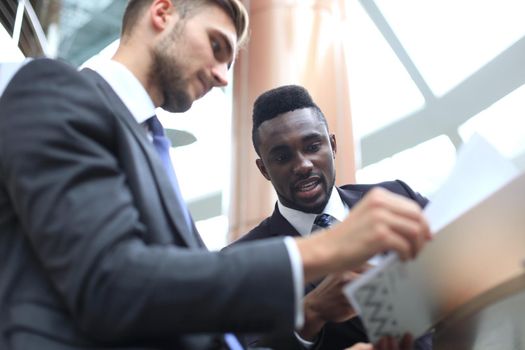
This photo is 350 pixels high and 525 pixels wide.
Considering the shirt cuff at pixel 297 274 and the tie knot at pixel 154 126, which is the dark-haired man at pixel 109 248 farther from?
the tie knot at pixel 154 126

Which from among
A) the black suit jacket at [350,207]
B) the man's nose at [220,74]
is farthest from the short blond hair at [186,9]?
the black suit jacket at [350,207]

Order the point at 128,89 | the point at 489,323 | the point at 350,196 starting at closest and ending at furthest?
the point at 489,323 → the point at 128,89 → the point at 350,196

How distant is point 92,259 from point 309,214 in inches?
54.2

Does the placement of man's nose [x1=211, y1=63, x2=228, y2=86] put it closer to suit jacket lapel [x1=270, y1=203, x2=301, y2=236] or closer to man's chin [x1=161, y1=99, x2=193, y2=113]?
man's chin [x1=161, y1=99, x2=193, y2=113]

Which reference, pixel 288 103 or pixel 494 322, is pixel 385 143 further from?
pixel 494 322

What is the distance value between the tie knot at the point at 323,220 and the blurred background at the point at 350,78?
1.57 m

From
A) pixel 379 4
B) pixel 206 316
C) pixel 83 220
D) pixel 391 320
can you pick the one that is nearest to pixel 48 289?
pixel 83 220

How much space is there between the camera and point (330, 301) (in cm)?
131

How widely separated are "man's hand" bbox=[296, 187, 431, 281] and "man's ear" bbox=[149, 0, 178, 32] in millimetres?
624

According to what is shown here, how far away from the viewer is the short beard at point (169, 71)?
1243mm

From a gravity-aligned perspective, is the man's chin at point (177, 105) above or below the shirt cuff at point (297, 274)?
above

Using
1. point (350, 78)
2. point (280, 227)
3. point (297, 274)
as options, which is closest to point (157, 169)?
point (297, 274)

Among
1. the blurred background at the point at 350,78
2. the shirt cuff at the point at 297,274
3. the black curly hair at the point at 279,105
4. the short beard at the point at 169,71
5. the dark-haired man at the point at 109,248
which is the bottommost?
the blurred background at the point at 350,78

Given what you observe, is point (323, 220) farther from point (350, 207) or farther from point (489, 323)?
point (489, 323)
